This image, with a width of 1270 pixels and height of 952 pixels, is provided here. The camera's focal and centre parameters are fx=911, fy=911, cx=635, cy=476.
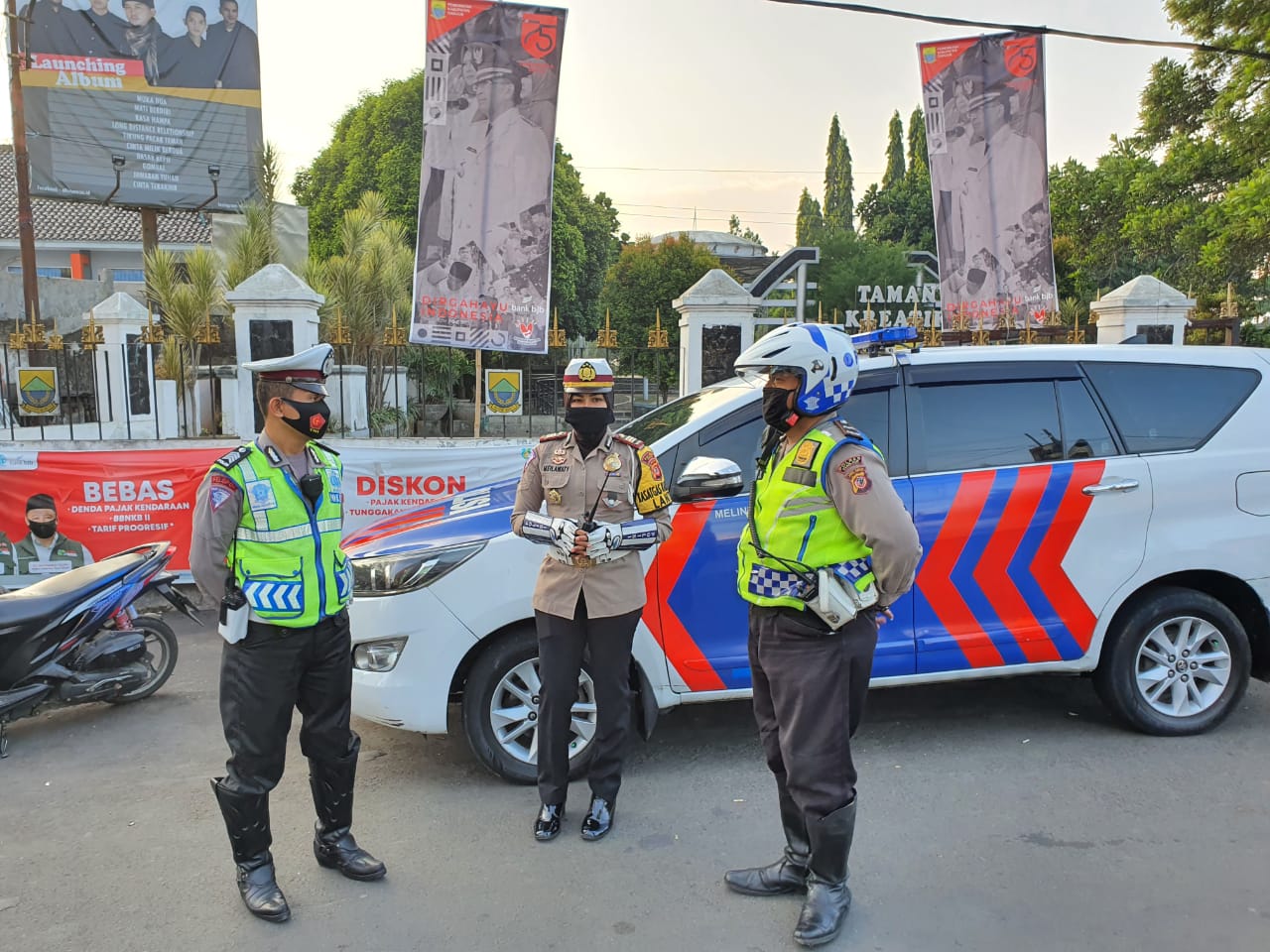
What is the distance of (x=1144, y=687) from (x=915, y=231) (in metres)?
38.4

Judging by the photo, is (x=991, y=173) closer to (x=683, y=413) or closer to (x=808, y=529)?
(x=683, y=413)

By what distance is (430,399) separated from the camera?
1697 centimetres

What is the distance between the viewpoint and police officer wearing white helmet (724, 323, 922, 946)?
9.01 ft

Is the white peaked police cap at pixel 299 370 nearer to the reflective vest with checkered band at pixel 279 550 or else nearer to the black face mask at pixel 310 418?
the black face mask at pixel 310 418

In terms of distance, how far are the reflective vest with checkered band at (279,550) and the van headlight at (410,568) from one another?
790 millimetres

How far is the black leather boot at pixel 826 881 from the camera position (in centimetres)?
282

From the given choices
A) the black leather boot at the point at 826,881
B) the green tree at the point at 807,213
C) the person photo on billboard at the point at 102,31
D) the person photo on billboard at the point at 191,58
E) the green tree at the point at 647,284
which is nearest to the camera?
the black leather boot at the point at 826,881

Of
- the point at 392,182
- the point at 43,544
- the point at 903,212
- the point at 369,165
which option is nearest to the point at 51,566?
the point at 43,544

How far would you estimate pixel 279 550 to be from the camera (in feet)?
9.71

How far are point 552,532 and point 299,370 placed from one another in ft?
3.38

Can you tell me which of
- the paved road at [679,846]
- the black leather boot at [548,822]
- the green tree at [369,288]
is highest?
the green tree at [369,288]

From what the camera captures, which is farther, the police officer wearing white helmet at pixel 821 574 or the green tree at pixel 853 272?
the green tree at pixel 853 272

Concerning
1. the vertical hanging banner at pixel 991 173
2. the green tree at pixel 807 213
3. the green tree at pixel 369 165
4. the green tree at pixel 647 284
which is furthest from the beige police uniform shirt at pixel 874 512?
the green tree at pixel 807 213

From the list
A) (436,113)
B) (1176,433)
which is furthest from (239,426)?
(1176,433)
